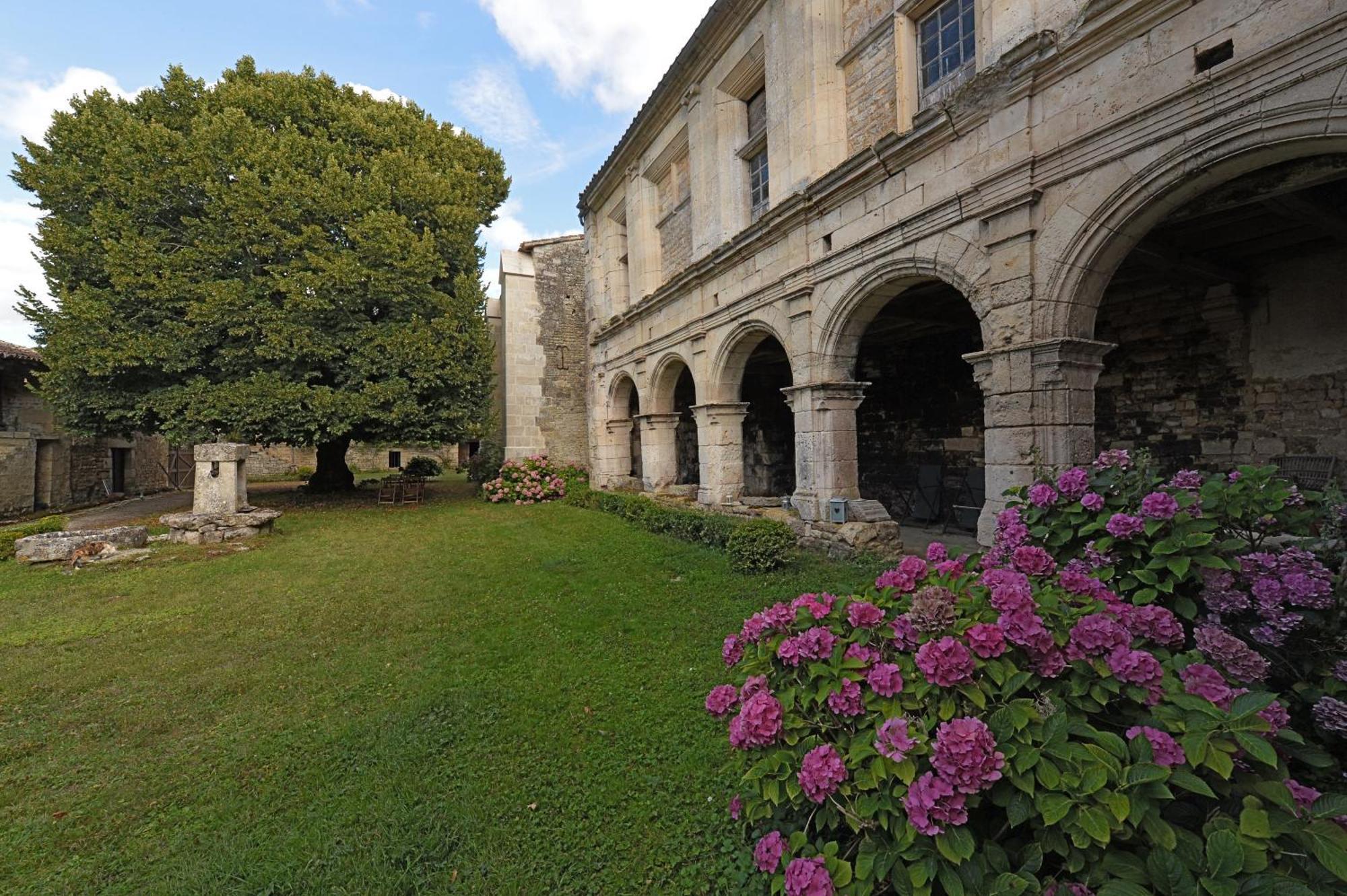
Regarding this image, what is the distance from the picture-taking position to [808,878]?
4.36ft

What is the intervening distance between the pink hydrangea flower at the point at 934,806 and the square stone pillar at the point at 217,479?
37.1 feet

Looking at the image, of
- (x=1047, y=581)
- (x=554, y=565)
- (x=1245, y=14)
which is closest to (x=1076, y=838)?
(x=1047, y=581)

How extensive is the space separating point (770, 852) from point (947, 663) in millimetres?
747

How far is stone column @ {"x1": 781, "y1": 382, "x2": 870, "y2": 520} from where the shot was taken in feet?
21.9

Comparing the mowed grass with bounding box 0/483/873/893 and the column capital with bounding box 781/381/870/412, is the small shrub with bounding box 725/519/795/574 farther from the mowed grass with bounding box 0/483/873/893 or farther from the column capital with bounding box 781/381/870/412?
the column capital with bounding box 781/381/870/412

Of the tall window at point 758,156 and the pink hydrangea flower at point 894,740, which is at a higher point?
the tall window at point 758,156

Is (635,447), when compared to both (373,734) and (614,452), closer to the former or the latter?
(614,452)

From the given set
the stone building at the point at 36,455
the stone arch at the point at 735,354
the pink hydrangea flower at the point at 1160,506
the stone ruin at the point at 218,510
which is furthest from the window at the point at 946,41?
the stone building at the point at 36,455

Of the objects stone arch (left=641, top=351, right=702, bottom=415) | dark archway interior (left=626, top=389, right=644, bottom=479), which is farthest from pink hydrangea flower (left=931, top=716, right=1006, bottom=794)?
dark archway interior (left=626, top=389, right=644, bottom=479)

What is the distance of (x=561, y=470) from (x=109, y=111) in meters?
11.7

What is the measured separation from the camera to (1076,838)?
44.6 inches

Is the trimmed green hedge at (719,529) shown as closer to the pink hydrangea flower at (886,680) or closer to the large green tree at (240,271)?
the pink hydrangea flower at (886,680)

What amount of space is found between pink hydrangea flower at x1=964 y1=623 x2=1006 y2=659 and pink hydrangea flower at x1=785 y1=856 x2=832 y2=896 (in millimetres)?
683

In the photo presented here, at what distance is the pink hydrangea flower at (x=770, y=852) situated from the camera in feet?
4.87
